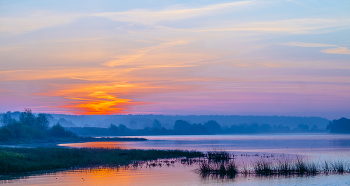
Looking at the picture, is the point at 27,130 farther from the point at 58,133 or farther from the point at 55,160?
the point at 55,160

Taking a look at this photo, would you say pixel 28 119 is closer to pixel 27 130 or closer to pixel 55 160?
pixel 27 130

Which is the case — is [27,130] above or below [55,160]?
above

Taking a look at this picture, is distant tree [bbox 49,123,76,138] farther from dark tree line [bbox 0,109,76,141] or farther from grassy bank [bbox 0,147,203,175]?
grassy bank [bbox 0,147,203,175]

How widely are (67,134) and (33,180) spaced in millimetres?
115210

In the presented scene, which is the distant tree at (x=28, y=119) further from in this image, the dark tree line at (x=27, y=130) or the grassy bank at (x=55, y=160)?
the grassy bank at (x=55, y=160)

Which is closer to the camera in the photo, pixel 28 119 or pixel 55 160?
pixel 55 160

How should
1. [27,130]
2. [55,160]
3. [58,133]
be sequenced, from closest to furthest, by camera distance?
1. [55,160]
2. [27,130]
3. [58,133]

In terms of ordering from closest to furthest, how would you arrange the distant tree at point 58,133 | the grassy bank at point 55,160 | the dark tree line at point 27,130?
the grassy bank at point 55,160, the dark tree line at point 27,130, the distant tree at point 58,133

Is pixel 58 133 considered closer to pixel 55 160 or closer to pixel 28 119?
pixel 28 119

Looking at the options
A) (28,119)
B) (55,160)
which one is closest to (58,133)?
(28,119)

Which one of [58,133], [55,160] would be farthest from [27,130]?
[55,160]

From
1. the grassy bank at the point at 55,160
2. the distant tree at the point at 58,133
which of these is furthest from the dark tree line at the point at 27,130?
the grassy bank at the point at 55,160

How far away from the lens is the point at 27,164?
124ft

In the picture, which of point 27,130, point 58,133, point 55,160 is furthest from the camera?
point 58,133
